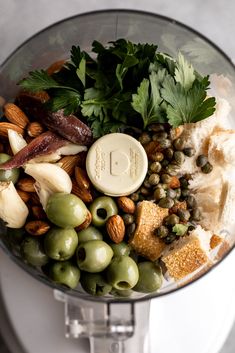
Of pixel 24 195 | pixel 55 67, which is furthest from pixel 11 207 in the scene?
pixel 55 67

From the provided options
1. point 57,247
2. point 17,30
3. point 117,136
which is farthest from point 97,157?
point 17,30

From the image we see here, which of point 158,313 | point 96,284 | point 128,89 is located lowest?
point 158,313

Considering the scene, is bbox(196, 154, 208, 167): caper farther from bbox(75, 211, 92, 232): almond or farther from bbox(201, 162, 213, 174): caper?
bbox(75, 211, 92, 232): almond

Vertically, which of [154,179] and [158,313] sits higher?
[154,179]

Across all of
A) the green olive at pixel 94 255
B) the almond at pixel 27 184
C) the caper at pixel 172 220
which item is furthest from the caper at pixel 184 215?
the almond at pixel 27 184

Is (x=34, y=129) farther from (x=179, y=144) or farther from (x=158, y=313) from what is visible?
(x=158, y=313)

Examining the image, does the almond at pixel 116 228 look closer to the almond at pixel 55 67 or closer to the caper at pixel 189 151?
the caper at pixel 189 151
